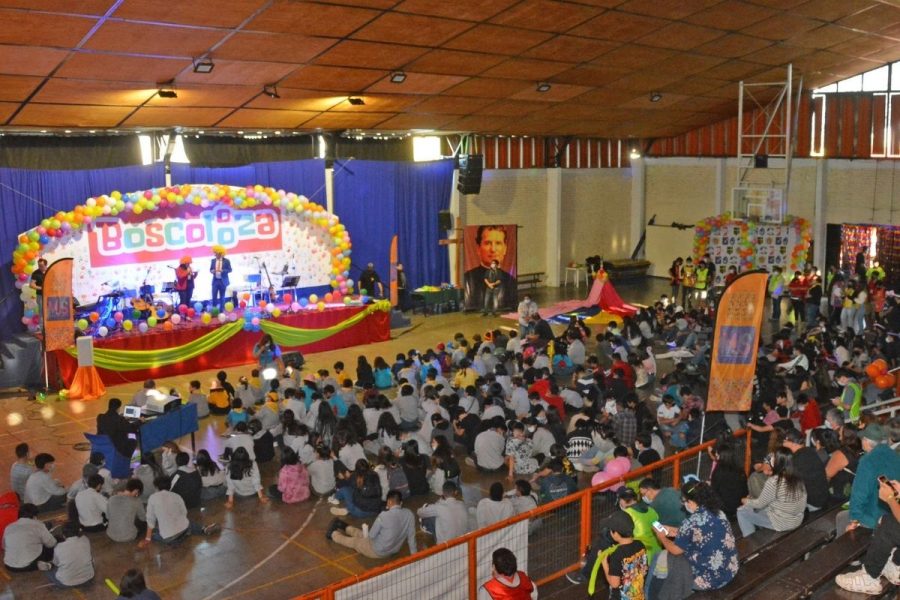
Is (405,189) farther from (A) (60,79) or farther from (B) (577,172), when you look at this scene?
(A) (60,79)

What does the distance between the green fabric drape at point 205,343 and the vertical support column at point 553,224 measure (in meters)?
7.90

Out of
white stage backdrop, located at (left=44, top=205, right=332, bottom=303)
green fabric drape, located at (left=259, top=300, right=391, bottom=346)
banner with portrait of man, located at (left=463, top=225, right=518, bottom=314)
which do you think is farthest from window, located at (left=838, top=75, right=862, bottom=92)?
white stage backdrop, located at (left=44, top=205, right=332, bottom=303)

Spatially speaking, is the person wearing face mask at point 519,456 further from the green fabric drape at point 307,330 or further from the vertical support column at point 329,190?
the vertical support column at point 329,190

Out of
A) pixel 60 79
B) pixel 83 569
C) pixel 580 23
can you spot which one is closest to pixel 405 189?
pixel 580 23

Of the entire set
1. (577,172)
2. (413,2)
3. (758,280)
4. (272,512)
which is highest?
(413,2)

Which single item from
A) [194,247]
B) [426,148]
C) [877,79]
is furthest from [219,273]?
[877,79]

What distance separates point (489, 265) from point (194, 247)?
6713 millimetres

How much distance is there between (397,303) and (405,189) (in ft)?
8.85

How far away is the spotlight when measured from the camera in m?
12.5

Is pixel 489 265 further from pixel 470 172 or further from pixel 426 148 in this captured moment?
pixel 426 148

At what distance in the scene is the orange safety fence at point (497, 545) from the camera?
6.13 metres

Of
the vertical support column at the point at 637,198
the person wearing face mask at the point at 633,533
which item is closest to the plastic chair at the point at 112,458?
the person wearing face mask at the point at 633,533

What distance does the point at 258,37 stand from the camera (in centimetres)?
1198

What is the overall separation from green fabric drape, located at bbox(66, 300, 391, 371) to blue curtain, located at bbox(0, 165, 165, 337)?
1741mm
